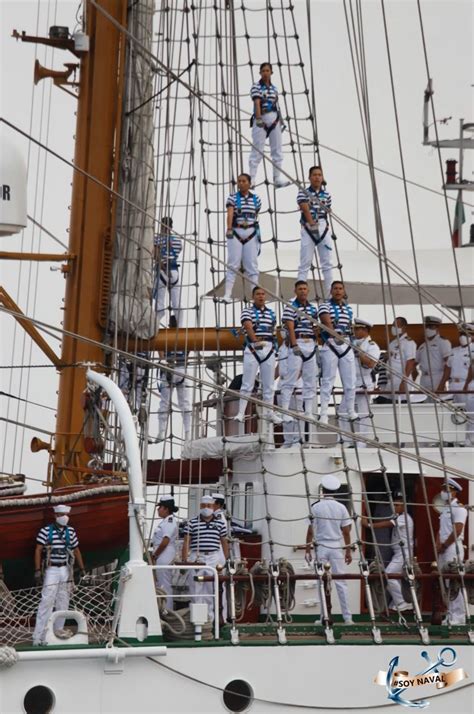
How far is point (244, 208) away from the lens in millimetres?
23156

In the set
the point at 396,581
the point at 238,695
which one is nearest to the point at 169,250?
the point at 396,581

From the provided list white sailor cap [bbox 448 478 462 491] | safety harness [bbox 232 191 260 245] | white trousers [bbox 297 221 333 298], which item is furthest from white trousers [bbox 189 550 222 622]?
safety harness [bbox 232 191 260 245]

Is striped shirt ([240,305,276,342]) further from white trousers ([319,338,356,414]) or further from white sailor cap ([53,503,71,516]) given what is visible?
white sailor cap ([53,503,71,516])

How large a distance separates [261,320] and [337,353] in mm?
908

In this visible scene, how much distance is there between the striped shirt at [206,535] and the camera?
63.6ft

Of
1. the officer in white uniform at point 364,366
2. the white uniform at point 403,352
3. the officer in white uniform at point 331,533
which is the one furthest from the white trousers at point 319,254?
the officer in white uniform at point 331,533

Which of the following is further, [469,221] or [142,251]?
[469,221]

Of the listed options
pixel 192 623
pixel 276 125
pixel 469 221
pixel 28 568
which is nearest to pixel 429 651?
pixel 192 623

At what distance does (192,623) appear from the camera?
18078 mm

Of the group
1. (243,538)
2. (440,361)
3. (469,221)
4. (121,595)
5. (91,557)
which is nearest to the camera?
(121,595)

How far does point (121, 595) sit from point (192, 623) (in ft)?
3.02

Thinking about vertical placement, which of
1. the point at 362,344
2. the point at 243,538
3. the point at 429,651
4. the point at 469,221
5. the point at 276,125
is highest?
the point at 469,221

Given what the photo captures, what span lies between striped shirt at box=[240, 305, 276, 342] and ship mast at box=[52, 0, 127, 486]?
6.90 ft

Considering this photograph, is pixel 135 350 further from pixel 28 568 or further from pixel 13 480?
pixel 28 568
